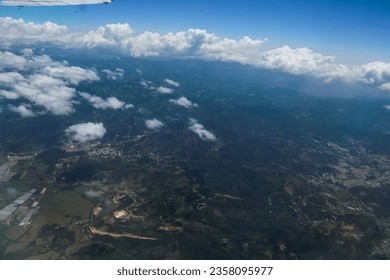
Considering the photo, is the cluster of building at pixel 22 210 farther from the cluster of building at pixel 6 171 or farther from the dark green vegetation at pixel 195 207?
the cluster of building at pixel 6 171

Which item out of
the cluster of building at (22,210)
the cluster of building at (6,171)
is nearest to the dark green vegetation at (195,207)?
the cluster of building at (22,210)

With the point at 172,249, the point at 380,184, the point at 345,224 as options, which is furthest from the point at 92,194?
the point at 380,184

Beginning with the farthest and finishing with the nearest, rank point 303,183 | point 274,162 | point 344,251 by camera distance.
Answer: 1. point 274,162
2. point 303,183
3. point 344,251

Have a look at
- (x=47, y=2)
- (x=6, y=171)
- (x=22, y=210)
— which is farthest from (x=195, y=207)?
(x=47, y=2)

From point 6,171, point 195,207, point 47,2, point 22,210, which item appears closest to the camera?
point 47,2

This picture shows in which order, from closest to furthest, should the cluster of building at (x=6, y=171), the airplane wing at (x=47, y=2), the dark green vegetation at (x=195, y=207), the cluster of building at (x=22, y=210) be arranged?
the airplane wing at (x=47, y=2)
the dark green vegetation at (x=195, y=207)
the cluster of building at (x=22, y=210)
the cluster of building at (x=6, y=171)

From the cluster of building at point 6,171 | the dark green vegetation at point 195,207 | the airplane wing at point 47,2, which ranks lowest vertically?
the cluster of building at point 6,171

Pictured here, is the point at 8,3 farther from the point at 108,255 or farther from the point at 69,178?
the point at 69,178

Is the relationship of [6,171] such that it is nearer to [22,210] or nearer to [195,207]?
[22,210]

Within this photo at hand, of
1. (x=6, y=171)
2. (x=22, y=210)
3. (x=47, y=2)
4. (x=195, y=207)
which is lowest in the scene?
(x=6, y=171)

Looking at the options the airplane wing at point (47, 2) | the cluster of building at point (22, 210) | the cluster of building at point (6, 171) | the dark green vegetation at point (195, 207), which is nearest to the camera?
the airplane wing at point (47, 2)

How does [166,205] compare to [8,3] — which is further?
[166,205]
